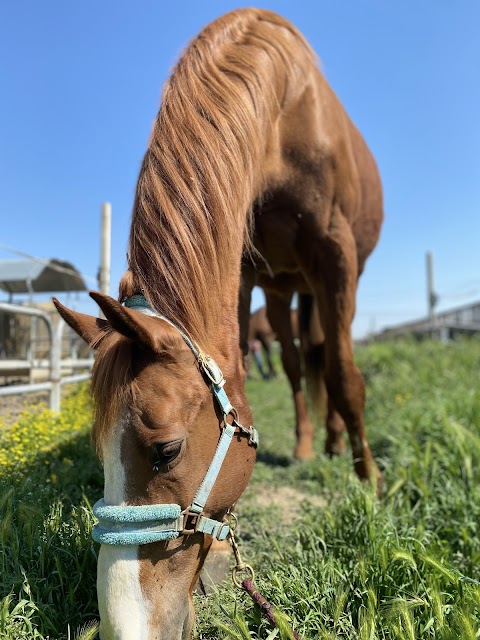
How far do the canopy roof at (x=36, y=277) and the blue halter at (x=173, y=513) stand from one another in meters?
5.05

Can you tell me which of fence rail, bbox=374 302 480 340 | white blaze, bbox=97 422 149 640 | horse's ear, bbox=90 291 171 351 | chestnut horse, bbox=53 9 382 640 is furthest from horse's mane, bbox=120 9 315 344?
fence rail, bbox=374 302 480 340

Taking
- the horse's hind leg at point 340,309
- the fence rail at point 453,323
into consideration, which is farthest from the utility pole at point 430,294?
the horse's hind leg at point 340,309

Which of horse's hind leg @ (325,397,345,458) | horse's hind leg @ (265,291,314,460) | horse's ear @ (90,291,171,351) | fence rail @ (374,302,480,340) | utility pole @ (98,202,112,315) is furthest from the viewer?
fence rail @ (374,302,480,340)

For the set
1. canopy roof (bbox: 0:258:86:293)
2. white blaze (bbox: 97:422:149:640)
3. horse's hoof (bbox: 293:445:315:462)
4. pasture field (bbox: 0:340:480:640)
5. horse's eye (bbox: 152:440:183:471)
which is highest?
canopy roof (bbox: 0:258:86:293)

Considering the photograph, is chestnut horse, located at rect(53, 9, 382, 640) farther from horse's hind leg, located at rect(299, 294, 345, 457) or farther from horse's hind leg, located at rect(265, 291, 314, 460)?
horse's hind leg, located at rect(299, 294, 345, 457)

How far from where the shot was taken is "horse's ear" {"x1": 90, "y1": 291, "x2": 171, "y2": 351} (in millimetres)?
1273

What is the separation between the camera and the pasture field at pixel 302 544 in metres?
1.56

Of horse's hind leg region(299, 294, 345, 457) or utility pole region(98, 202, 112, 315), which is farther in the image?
utility pole region(98, 202, 112, 315)

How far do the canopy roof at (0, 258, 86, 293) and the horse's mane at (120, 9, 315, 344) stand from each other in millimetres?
4349

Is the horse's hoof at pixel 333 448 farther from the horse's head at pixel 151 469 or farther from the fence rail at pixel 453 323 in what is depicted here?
the fence rail at pixel 453 323

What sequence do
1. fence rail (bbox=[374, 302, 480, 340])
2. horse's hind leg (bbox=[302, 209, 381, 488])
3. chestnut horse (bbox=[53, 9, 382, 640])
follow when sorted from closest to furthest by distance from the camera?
chestnut horse (bbox=[53, 9, 382, 640]) → horse's hind leg (bbox=[302, 209, 381, 488]) → fence rail (bbox=[374, 302, 480, 340])

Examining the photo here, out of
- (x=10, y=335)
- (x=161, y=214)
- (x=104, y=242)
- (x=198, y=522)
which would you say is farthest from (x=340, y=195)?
(x=10, y=335)

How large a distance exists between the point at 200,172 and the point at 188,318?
1.98 feet

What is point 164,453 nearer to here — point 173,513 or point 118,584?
point 173,513
